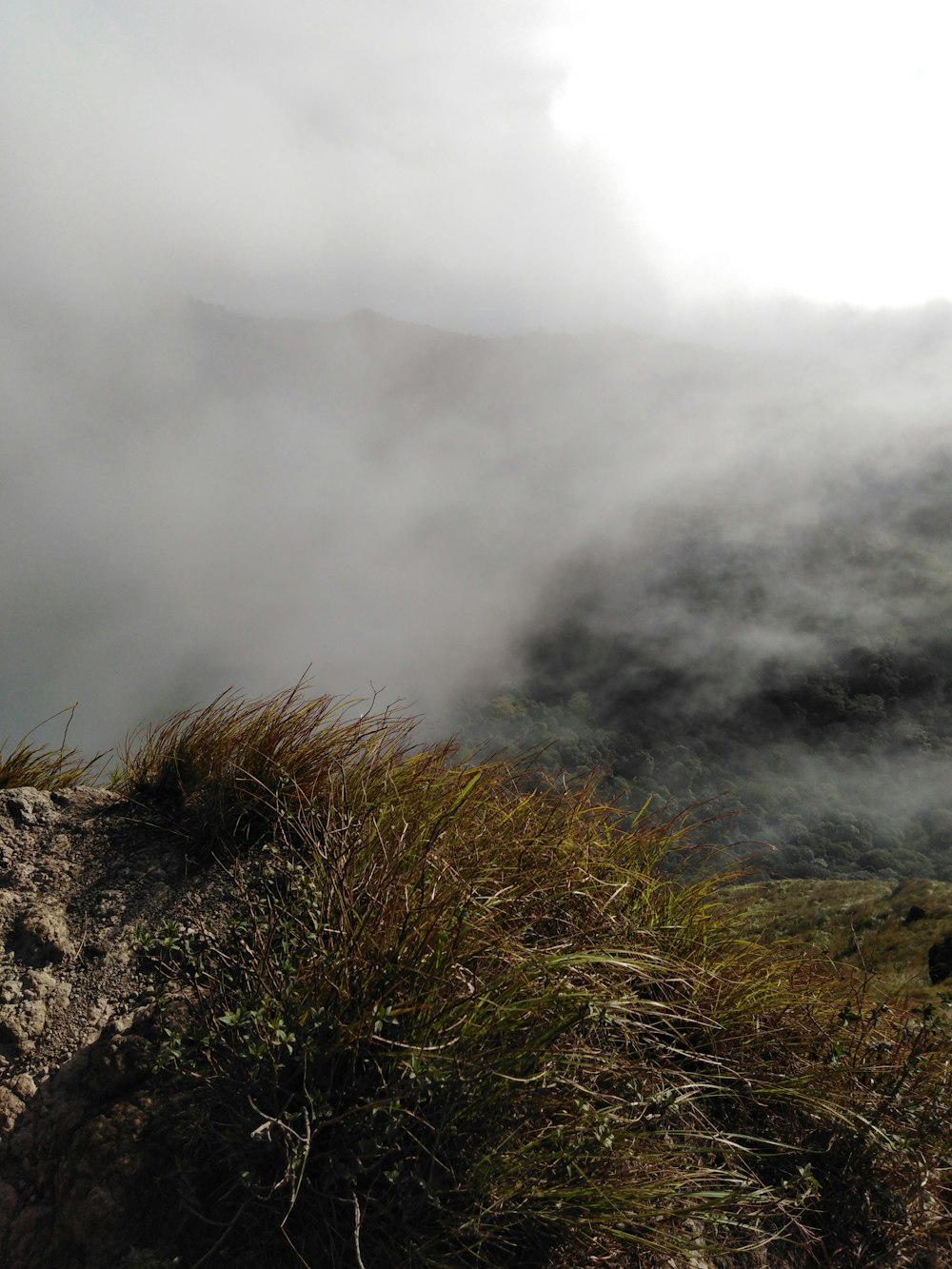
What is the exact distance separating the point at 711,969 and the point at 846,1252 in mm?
1086

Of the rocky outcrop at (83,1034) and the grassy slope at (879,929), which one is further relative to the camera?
the grassy slope at (879,929)

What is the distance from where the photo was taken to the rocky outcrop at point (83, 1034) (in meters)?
2.40

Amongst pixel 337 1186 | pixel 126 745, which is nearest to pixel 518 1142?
pixel 337 1186

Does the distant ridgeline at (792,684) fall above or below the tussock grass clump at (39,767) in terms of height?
above

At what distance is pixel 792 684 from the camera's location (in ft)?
454

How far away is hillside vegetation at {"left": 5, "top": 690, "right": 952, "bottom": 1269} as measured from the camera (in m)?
2.25

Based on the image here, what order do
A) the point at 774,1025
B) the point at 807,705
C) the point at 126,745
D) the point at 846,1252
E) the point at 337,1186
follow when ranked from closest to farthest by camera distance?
1. the point at 337,1186
2. the point at 846,1252
3. the point at 774,1025
4. the point at 126,745
5. the point at 807,705

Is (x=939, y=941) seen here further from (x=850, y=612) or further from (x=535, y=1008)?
(x=850, y=612)

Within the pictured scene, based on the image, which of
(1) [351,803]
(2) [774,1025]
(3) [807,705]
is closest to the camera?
(2) [774,1025]

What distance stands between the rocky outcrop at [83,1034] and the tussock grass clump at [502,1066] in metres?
0.18

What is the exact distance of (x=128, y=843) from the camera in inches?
156

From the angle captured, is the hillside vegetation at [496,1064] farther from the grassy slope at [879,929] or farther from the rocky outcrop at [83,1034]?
the grassy slope at [879,929]

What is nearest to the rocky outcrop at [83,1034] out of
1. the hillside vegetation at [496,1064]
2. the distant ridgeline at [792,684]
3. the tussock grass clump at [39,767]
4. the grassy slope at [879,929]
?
the hillside vegetation at [496,1064]

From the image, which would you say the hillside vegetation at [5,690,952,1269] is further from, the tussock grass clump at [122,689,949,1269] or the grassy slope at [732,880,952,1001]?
the grassy slope at [732,880,952,1001]
